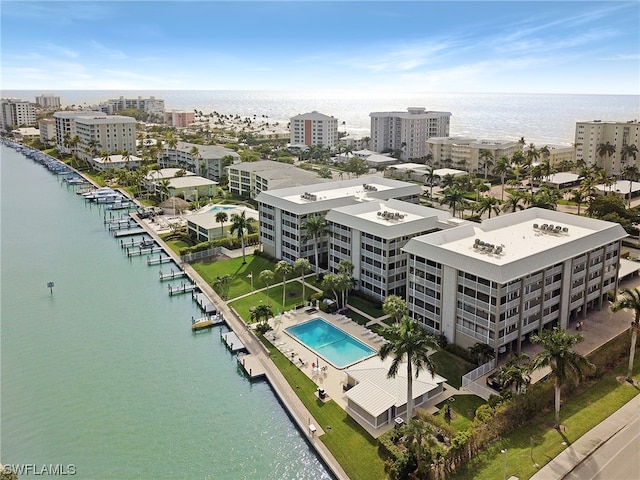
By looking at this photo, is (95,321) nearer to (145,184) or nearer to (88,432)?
(88,432)

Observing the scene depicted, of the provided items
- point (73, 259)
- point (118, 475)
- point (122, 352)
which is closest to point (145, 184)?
point (73, 259)

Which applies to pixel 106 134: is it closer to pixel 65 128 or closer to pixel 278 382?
pixel 65 128

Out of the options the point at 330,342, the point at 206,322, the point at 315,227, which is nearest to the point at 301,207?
the point at 315,227

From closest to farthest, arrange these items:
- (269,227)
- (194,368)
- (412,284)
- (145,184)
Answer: (194,368) < (412,284) < (269,227) < (145,184)

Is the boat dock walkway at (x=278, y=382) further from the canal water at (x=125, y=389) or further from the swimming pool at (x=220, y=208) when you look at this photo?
the swimming pool at (x=220, y=208)

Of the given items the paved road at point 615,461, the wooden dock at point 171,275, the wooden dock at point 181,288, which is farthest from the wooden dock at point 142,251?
the paved road at point 615,461
